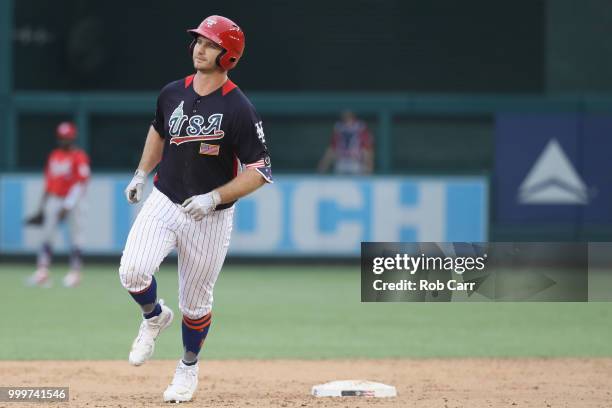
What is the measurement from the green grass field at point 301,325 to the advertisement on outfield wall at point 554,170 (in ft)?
12.2

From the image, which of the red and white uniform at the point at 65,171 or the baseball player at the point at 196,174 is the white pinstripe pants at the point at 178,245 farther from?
the red and white uniform at the point at 65,171

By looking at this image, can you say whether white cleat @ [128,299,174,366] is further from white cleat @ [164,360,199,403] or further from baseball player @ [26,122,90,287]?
baseball player @ [26,122,90,287]

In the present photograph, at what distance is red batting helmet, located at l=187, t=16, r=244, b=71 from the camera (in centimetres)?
620

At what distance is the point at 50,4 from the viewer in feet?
57.0

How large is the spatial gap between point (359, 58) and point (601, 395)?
10.7 metres

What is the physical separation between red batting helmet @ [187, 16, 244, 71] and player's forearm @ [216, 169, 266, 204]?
22.8 inches

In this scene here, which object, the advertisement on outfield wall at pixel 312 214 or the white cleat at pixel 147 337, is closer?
the white cleat at pixel 147 337

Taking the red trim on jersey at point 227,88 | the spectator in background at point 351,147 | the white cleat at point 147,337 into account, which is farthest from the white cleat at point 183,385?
the spectator in background at point 351,147

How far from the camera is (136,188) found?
6.48 meters

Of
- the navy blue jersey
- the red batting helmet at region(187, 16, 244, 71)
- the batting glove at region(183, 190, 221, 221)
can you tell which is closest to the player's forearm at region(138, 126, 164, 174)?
the navy blue jersey

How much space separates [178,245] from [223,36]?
1.13m

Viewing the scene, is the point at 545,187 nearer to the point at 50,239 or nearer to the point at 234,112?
the point at 50,239

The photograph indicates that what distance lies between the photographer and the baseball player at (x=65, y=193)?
13.1 meters

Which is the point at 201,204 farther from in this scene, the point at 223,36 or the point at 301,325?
the point at 301,325
